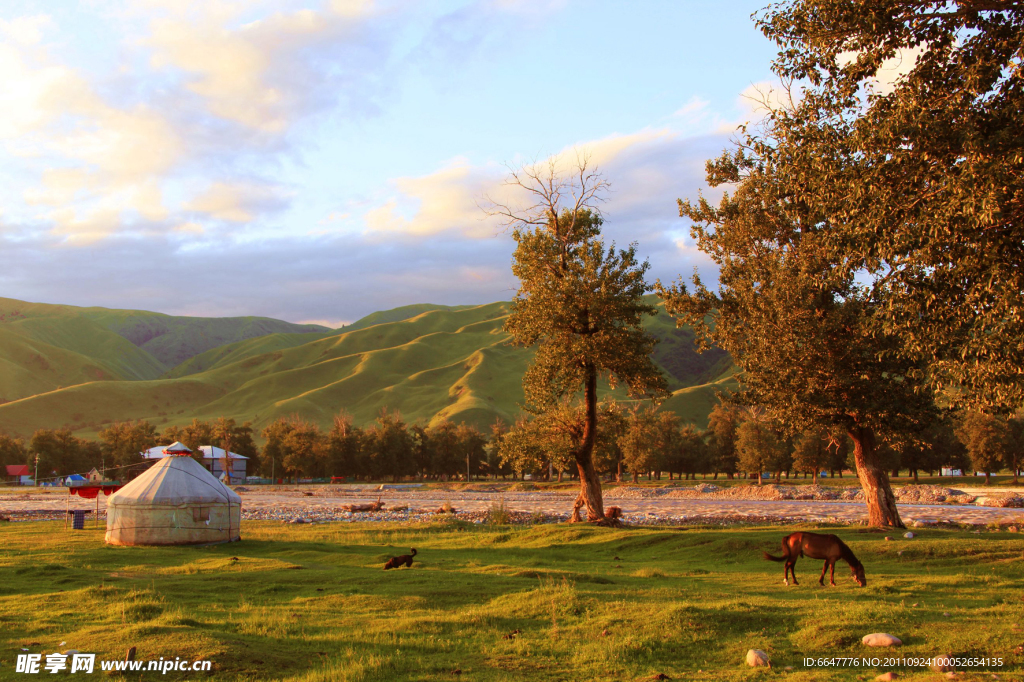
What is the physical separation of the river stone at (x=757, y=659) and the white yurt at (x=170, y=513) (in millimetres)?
25598

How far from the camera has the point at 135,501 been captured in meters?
28.7

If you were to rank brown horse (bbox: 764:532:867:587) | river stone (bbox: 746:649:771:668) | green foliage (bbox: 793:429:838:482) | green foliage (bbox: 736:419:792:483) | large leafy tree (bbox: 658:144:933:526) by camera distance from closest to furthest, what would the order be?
river stone (bbox: 746:649:771:668) < brown horse (bbox: 764:532:867:587) < large leafy tree (bbox: 658:144:933:526) < green foliage (bbox: 736:419:792:483) < green foliage (bbox: 793:429:838:482)

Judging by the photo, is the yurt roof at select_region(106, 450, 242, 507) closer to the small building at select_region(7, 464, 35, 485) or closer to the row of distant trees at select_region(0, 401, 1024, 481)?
the row of distant trees at select_region(0, 401, 1024, 481)

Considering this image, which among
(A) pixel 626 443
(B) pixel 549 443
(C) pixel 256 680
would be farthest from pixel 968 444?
(C) pixel 256 680

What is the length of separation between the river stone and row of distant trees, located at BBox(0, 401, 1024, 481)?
59984 mm

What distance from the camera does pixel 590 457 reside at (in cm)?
3209

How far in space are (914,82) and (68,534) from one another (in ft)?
128

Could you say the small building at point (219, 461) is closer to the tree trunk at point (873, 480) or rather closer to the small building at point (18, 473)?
the small building at point (18, 473)

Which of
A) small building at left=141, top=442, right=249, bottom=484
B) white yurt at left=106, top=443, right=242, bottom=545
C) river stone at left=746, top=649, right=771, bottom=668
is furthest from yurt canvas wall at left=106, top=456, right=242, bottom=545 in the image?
small building at left=141, top=442, right=249, bottom=484

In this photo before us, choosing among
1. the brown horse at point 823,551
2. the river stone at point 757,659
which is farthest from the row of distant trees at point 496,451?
the river stone at point 757,659

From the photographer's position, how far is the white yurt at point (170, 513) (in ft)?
94.1

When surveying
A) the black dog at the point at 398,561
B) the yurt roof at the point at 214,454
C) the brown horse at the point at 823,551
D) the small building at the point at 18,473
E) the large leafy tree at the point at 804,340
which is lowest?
the small building at the point at 18,473

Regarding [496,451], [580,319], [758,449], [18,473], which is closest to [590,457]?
[580,319]

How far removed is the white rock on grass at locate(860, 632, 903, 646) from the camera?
10.1m
